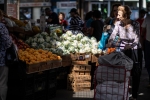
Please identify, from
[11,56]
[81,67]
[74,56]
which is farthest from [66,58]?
[11,56]

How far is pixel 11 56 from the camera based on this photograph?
7.38 m

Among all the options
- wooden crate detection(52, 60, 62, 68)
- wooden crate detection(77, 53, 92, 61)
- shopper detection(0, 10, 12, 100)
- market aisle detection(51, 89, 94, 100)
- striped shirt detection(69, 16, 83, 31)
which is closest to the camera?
shopper detection(0, 10, 12, 100)

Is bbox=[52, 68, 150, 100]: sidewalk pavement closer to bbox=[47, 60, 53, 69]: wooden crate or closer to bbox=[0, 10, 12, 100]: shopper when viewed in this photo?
bbox=[47, 60, 53, 69]: wooden crate

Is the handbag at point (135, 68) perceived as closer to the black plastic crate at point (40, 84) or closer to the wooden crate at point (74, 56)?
the black plastic crate at point (40, 84)

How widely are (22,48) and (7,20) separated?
0.73 metres

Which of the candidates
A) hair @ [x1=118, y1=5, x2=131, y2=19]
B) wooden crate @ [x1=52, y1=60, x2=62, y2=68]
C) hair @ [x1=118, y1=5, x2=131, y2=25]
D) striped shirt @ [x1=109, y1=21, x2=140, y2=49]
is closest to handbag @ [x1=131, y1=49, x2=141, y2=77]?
striped shirt @ [x1=109, y1=21, x2=140, y2=49]

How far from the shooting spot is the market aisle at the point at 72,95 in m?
8.89

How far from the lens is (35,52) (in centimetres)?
856

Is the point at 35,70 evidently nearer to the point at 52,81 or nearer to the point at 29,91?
the point at 29,91

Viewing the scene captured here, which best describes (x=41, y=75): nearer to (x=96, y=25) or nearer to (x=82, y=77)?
(x=82, y=77)

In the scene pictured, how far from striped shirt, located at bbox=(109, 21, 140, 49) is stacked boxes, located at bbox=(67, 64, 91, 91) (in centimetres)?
168

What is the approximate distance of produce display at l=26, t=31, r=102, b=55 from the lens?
960cm

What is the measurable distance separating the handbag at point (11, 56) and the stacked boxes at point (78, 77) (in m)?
2.42

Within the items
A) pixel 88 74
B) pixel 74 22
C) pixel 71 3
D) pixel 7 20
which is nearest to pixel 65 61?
pixel 88 74
